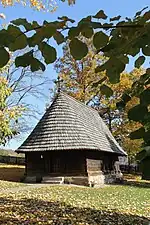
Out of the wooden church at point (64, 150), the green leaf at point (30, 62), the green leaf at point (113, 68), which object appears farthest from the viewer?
the wooden church at point (64, 150)

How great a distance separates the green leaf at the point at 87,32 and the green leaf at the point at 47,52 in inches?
6.8

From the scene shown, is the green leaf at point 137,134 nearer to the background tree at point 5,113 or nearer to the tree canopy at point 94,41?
the tree canopy at point 94,41

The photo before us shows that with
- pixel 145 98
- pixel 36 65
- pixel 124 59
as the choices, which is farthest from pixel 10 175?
pixel 36 65

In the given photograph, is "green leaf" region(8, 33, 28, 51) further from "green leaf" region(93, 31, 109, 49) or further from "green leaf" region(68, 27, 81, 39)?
"green leaf" region(93, 31, 109, 49)

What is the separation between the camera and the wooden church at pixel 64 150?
24.4m

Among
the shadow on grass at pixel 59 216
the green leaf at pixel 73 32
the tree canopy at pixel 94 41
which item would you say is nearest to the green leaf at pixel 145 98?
the tree canopy at pixel 94 41

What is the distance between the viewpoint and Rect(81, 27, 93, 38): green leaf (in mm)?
1737

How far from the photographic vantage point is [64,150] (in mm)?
24516

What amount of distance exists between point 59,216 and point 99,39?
8.87 metres

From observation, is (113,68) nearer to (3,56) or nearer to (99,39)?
(99,39)

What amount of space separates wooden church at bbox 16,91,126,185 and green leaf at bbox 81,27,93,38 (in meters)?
22.1

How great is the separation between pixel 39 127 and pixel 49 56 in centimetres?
2526

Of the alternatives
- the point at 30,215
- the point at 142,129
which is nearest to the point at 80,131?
the point at 30,215

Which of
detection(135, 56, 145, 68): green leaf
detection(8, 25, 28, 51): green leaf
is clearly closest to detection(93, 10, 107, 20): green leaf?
detection(8, 25, 28, 51): green leaf
